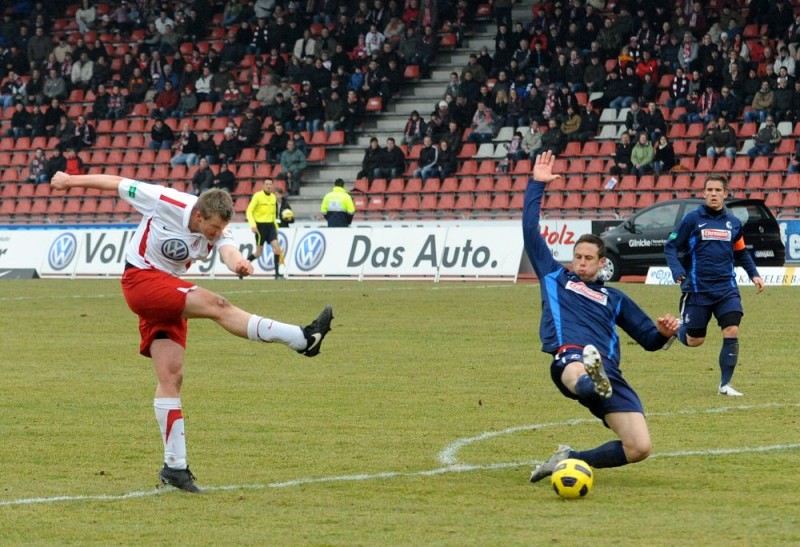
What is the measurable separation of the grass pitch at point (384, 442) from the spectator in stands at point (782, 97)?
46.4ft

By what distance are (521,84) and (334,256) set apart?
854 cm

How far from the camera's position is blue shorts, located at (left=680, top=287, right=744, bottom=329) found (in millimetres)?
13211

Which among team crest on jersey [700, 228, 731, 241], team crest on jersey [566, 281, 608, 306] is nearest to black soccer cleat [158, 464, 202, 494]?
team crest on jersey [566, 281, 608, 306]

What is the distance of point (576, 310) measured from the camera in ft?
28.5

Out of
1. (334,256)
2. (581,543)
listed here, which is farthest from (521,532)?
(334,256)

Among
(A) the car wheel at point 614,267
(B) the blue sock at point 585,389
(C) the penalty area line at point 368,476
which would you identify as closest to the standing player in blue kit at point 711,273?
(C) the penalty area line at point 368,476

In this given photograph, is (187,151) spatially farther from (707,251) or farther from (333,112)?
(707,251)

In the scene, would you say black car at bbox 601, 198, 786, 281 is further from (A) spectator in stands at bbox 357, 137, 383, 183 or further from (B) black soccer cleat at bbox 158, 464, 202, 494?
(B) black soccer cleat at bbox 158, 464, 202, 494

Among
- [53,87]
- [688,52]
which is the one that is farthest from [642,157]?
[53,87]

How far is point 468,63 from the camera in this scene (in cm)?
3900

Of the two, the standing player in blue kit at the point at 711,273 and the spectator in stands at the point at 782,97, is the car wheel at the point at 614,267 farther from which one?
the standing player in blue kit at the point at 711,273

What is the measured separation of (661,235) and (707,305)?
15.8 m

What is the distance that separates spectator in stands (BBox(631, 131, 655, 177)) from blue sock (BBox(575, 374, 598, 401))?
25.8 m

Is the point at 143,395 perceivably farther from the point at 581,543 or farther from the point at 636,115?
the point at 636,115
